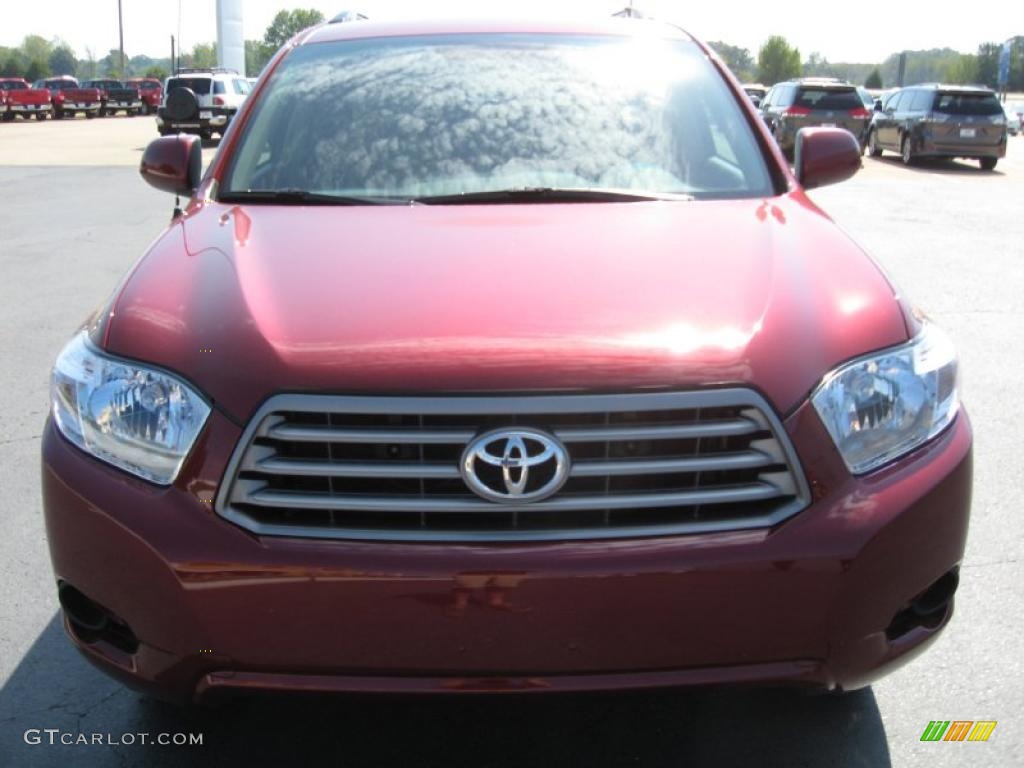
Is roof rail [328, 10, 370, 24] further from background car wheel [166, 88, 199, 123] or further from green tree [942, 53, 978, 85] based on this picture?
green tree [942, 53, 978, 85]

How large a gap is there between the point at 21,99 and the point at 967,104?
3683 centimetres

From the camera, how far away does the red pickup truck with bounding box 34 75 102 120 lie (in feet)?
163

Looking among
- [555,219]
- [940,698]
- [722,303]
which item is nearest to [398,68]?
[555,219]

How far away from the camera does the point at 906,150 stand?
81.0 ft

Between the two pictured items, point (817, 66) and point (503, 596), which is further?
point (817, 66)

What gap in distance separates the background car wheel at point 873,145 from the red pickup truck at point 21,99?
109ft

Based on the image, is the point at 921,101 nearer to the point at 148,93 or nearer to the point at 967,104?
the point at 967,104

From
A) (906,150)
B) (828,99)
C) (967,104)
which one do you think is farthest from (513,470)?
(828,99)

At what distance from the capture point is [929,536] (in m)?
2.35

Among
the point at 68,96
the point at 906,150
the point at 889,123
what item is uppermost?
the point at 889,123

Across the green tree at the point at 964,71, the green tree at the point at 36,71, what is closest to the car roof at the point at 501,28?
the green tree at the point at 36,71

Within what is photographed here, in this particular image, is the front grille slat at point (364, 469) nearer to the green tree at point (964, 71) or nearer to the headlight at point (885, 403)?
the headlight at point (885, 403)

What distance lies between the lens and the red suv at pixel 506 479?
2193 mm

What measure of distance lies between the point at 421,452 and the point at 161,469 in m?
0.52
